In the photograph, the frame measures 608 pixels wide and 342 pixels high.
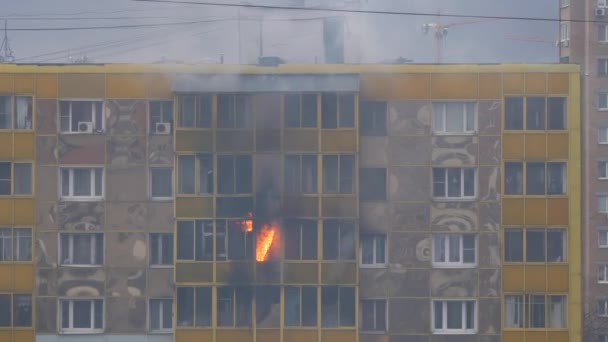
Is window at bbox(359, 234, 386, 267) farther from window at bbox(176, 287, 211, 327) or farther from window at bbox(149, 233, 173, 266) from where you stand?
window at bbox(149, 233, 173, 266)

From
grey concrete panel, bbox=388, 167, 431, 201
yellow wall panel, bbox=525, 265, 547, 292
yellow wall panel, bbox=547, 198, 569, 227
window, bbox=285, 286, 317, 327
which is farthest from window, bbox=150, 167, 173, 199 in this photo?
yellow wall panel, bbox=547, 198, 569, 227

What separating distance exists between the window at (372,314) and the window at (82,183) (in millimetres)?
6444

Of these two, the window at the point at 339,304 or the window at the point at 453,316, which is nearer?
the window at the point at 339,304

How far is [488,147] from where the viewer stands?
26.5 m

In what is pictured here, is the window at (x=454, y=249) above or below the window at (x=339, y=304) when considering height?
above

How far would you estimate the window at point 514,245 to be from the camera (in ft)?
86.6

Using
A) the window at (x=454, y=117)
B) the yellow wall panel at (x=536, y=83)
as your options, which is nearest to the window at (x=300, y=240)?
the window at (x=454, y=117)

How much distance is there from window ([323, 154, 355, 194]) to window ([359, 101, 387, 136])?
31.0 inches

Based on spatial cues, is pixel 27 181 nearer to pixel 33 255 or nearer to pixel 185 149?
pixel 33 255

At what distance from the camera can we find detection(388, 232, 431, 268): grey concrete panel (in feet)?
86.5

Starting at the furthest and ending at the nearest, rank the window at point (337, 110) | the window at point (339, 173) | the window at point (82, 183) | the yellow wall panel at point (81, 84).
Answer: the window at point (82, 183), the yellow wall panel at point (81, 84), the window at point (339, 173), the window at point (337, 110)

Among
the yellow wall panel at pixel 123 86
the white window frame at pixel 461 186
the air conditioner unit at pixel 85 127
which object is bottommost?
the white window frame at pixel 461 186

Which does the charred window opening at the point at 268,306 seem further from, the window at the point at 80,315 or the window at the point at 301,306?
the window at the point at 80,315

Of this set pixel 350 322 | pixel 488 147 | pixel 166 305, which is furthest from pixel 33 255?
pixel 488 147
